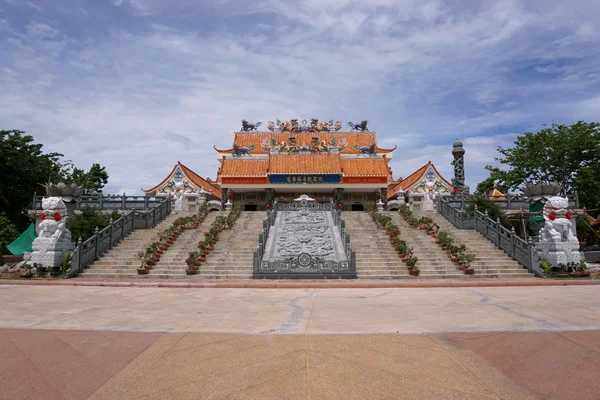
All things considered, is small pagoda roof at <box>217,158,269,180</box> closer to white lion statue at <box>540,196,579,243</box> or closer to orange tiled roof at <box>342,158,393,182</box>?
orange tiled roof at <box>342,158,393,182</box>

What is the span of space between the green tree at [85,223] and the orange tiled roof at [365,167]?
17483 mm

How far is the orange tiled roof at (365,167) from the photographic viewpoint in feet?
93.2

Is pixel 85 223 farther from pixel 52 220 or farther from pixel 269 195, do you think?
pixel 269 195

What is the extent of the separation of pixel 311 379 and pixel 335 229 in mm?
12945

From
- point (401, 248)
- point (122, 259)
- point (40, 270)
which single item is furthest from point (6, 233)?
point (401, 248)

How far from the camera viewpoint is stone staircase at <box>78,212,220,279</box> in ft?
41.3

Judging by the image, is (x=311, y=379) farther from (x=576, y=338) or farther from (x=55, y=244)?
(x=55, y=244)

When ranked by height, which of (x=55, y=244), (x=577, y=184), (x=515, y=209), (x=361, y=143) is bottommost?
(x=55, y=244)

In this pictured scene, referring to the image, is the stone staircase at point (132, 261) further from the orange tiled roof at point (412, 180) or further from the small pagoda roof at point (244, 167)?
the orange tiled roof at point (412, 180)

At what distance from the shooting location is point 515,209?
20.0 metres

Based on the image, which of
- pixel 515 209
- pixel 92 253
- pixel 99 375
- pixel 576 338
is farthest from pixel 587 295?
pixel 92 253

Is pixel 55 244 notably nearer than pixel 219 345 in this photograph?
No

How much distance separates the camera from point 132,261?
1366cm

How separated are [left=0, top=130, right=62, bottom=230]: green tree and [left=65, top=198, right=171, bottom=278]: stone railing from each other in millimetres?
9772
